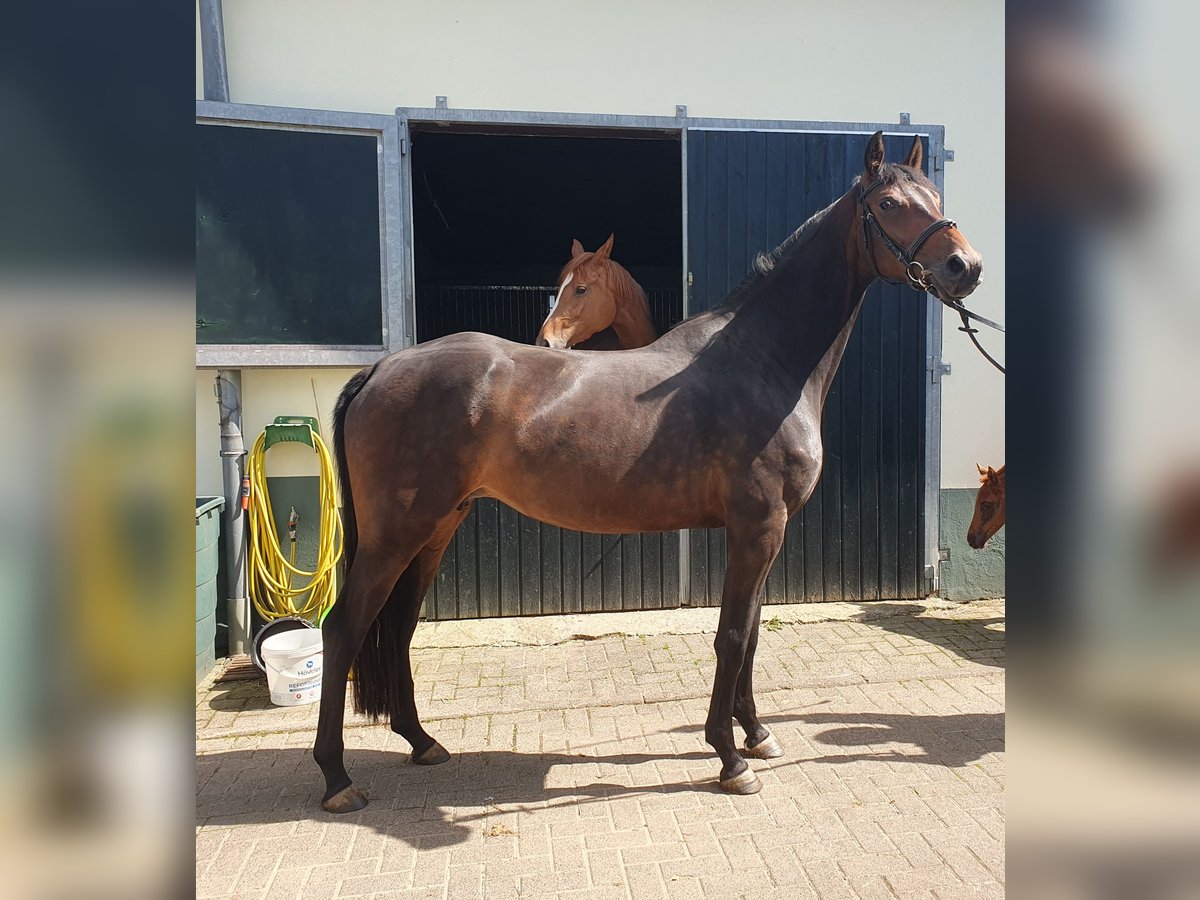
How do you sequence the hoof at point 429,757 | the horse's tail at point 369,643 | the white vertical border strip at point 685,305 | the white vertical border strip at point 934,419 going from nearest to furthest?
1. the horse's tail at point 369,643
2. the hoof at point 429,757
3. the white vertical border strip at point 685,305
4. the white vertical border strip at point 934,419

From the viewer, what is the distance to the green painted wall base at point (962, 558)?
489 centimetres

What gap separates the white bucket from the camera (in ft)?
11.0

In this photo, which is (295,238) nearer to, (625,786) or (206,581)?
(206,581)

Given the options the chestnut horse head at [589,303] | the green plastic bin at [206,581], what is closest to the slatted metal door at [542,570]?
the green plastic bin at [206,581]

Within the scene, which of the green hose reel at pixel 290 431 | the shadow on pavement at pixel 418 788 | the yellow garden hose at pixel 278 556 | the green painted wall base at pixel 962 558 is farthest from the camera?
the green painted wall base at pixel 962 558

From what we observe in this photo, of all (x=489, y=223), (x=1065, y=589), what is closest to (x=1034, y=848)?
(x=1065, y=589)

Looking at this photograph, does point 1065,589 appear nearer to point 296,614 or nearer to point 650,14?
point 296,614

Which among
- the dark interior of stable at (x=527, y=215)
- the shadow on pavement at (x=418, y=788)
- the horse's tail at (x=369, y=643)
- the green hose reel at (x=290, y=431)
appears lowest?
the shadow on pavement at (x=418, y=788)

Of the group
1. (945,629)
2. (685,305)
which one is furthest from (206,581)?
(945,629)

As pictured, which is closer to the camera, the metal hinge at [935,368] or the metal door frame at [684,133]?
the metal door frame at [684,133]

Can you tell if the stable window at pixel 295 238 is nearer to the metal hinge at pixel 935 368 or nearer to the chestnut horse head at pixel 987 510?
the metal hinge at pixel 935 368

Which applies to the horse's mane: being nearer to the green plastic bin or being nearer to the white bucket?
the white bucket

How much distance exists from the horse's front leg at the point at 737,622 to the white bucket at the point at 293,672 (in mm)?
1920

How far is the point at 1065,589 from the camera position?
0.55 metres
